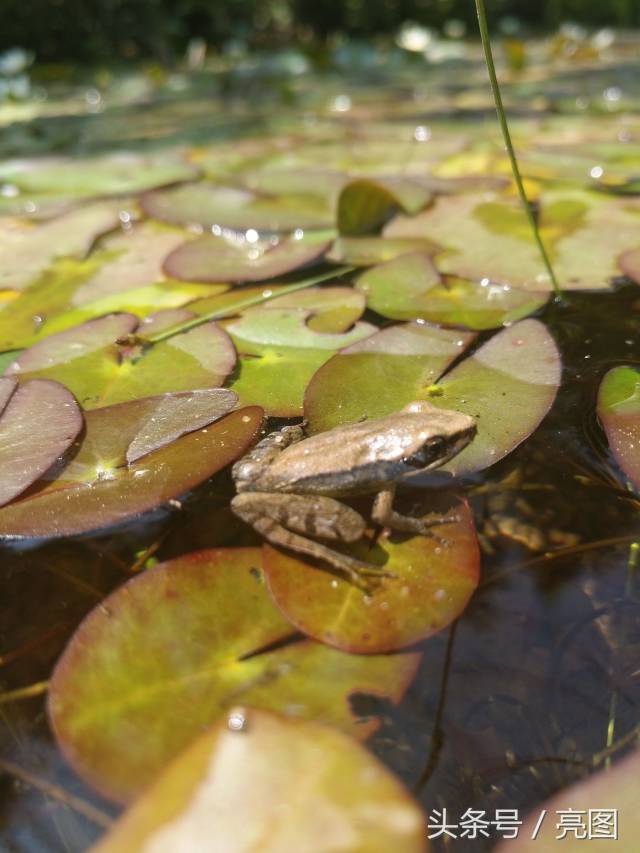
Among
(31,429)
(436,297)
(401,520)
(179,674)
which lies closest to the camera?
(179,674)

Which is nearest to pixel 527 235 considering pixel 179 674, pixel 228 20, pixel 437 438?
pixel 437 438

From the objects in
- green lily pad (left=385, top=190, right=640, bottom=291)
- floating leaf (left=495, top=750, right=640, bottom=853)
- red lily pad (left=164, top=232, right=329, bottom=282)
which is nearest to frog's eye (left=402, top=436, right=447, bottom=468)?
floating leaf (left=495, top=750, right=640, bottom=853)

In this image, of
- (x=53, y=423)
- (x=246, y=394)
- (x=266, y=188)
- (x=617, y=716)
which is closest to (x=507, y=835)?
(x=617, y=716)

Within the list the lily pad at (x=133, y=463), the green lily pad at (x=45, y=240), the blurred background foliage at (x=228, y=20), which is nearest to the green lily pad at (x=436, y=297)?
the lily pad at (x=133, y=463)

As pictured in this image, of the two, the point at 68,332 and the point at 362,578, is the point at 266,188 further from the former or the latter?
the point at 362,578

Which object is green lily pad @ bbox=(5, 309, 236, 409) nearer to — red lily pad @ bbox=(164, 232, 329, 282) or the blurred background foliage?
red lily pad @ bbox=(164, 232, 329, 282)

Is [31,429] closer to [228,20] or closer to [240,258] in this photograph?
[240,258]
